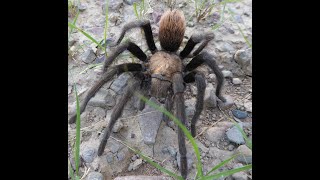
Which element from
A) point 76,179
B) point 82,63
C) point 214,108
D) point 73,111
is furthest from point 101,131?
point 214,108

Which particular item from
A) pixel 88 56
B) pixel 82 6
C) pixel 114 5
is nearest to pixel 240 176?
pixel 88 56

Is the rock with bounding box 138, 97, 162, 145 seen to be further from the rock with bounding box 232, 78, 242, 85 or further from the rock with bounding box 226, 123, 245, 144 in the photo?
the rock with bounding box 232, 78, 242, 85

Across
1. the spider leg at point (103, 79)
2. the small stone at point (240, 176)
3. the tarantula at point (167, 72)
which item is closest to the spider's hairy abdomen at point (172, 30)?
the tarantula at point (167, 72)

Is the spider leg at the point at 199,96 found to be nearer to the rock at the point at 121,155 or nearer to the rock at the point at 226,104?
the rock at the point at 226,104

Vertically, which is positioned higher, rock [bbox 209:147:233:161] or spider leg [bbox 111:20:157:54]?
spider leg [bbox 111:20:157:54]

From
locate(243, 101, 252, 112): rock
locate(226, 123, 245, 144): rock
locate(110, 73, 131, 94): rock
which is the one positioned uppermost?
locate(110, 73, 131, 94): rock

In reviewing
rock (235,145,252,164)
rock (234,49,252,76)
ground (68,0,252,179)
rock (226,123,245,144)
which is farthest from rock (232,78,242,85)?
rock (235,145,252,164)
